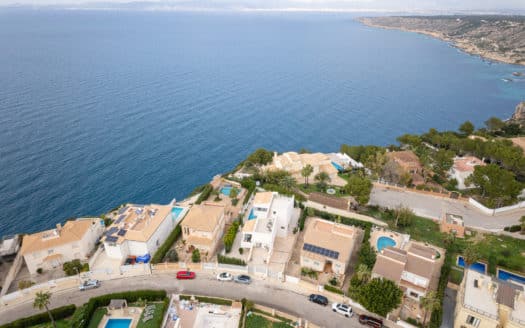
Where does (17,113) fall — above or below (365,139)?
above

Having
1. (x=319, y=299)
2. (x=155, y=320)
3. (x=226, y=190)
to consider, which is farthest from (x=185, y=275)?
(x=226, y=190)

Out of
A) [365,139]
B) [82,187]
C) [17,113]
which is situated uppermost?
[17,113]

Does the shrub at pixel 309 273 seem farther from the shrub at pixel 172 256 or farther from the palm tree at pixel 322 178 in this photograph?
the palm tree at pixel 322 178

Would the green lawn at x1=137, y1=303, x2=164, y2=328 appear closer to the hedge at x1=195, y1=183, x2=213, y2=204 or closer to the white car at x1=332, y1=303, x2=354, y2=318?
the white car at x1=332, y1=303, x2=354, y2=318

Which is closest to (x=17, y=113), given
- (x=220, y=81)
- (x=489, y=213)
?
(x=220, y=81)

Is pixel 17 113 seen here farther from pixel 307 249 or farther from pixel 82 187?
pixel 307 249

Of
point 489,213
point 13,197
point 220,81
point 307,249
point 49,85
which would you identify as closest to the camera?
point 307,249

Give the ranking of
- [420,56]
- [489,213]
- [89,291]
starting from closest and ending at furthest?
[89,291] → [489,213] → [420,56]

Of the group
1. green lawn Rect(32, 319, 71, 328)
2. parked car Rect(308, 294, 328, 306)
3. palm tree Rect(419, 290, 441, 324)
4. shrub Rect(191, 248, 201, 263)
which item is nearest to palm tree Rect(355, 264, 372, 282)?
parked car Rect(308, 294, 328, 306)

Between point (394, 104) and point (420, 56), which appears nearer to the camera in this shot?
point (394, 104)
